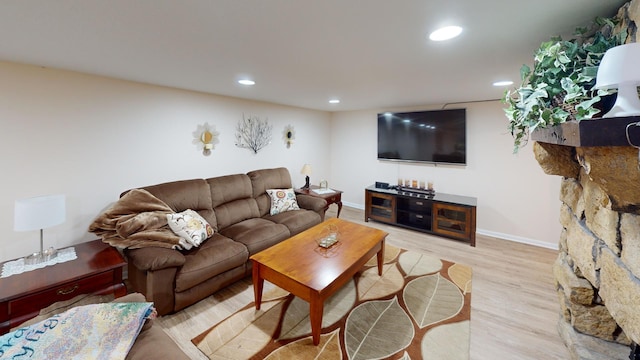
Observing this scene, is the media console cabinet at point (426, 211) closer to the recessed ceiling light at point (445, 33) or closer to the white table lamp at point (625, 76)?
the recessed ceiling light at point (445, 33)

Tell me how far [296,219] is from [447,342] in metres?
2.05

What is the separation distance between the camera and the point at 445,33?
1422 mm

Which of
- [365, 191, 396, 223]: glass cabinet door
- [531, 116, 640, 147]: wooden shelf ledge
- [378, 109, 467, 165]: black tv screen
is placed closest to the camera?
[531, 116, 640, 147]: wooden shelf ledge

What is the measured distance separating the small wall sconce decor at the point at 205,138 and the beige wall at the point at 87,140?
71mm

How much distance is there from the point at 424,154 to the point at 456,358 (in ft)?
10.5

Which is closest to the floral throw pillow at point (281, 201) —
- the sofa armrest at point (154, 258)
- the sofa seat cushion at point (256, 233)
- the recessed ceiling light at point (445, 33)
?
the sofa seat cushion at point (256, 233)

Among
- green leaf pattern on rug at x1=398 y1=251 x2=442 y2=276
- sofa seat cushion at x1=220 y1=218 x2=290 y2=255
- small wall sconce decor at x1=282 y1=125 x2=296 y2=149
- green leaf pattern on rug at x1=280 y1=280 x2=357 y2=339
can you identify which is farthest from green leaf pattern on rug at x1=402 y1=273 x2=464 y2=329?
small wall sconce decor at x1=282 y1=125 x2=296 y2=149

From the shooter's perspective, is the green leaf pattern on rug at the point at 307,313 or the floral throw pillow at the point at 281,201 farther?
the floral throw pillow at the point at 281,201

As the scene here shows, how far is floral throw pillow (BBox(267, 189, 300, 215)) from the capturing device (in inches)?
144

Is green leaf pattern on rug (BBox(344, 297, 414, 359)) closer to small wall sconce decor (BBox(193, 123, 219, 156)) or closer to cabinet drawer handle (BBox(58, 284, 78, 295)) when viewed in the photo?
cabinet drawer handle (BBox(58, 284, 78, 295))

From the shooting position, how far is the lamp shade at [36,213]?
5.91ft

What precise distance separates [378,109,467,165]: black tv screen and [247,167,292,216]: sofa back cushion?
201 cm

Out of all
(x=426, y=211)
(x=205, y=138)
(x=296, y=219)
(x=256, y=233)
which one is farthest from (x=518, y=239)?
(x=205, y=138)

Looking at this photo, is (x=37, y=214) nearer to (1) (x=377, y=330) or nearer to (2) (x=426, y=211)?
(1) (x=377, y=330)
